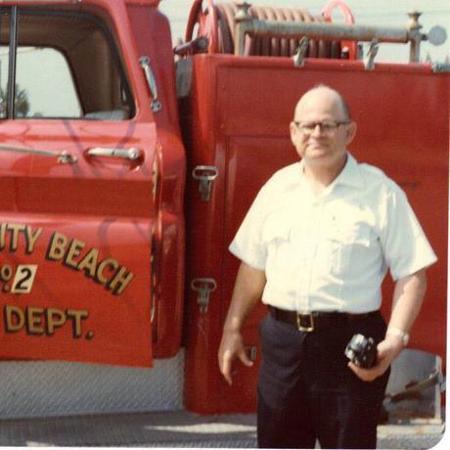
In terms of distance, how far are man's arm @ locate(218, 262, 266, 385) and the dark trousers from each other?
0.33ft

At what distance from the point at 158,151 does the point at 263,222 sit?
1.95 feet

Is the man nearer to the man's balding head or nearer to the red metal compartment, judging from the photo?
the man's balding head

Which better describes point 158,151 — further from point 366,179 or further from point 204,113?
point 366,179

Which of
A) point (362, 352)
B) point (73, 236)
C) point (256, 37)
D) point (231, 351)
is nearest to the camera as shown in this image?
point (362, 352)

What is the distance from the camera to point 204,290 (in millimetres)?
3146

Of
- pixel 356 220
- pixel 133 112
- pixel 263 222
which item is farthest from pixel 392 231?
pixel 133 112

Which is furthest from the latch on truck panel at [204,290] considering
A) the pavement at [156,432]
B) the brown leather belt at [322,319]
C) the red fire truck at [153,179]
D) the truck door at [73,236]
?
the brown leather belt at [322,319]

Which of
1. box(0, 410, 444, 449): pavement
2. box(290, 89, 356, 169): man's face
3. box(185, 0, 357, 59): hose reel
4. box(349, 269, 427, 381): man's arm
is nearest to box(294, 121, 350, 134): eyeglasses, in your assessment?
box(290, 89, 356, 169): man's face

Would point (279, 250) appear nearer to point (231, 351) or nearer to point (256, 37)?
point (231, 351)

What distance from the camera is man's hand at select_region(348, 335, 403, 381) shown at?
2.35m

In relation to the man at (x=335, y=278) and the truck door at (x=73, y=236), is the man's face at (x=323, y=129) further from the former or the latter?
the truck door at (x=73, y=236)

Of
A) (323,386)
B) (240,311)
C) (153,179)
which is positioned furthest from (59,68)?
(323,386)

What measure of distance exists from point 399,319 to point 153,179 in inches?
38.3

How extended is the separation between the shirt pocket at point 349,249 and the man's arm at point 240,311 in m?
0.27
